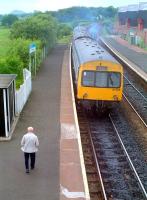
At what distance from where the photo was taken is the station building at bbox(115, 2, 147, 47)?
2163 inches

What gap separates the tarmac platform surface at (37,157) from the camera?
9.75 m

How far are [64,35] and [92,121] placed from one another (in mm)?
58060

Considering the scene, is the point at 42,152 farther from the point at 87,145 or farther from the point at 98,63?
the point at 98,63

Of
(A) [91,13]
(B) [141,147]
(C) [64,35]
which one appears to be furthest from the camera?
(A) [91,13]

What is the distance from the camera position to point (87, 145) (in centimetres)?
1454

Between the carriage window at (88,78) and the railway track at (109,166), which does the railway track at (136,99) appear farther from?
the carriage window at (88,78)

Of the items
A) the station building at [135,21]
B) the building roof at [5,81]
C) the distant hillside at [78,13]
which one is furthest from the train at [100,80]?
the distant hillside at [78,13]

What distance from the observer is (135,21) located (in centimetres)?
6781

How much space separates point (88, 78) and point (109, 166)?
5777mm

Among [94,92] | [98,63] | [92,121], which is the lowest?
[92,121]

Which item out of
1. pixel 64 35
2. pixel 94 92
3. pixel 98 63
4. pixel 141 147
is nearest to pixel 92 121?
pixel 94 92

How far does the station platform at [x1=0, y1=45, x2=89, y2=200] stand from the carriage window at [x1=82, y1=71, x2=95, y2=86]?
4.32ft

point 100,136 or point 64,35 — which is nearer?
point 100,136

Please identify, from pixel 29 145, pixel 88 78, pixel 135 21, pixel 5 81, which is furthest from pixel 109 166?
pixel 135 21
